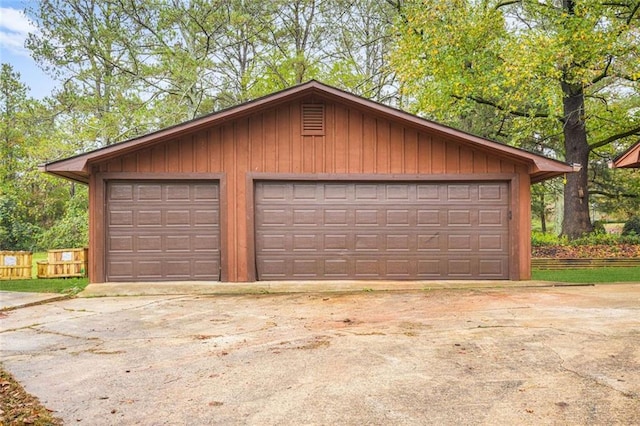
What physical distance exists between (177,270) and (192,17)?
13.4 meters

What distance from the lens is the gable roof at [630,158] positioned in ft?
28.7

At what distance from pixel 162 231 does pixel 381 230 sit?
4.49 meters

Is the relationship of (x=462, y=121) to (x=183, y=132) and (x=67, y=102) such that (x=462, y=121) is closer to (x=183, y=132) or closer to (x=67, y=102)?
(x=183, y=132)

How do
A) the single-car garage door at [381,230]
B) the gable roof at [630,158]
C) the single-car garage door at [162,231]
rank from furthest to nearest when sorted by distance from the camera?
the single-car garage door at [381,230] < the single-car garage door at [162,231] < the gable roof at [630,158]

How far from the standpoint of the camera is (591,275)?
1011cm

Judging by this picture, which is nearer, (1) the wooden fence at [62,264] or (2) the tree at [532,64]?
(1) the wooden fence at [62,264]

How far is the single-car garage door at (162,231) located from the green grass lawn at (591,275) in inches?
276

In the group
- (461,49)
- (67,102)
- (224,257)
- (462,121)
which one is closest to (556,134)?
(462,121)

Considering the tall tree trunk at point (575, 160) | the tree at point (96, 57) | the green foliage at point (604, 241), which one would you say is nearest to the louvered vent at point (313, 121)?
the green foliage at point (604, 241)

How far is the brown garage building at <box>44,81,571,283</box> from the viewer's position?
936 centimetres

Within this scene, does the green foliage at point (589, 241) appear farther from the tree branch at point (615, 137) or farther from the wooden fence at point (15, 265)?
the wooden fence at point (15, 265)

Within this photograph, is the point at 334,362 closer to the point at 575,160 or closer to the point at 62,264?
the point at 62,264

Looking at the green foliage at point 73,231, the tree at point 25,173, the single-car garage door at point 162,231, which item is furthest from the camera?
the tree at point 25,173

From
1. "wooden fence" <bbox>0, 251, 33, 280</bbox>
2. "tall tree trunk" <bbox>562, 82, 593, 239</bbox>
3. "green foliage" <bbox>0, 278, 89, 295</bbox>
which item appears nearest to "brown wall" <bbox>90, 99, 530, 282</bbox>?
"green foliage" <bbox>0, 278, 89, 295</bbox>
